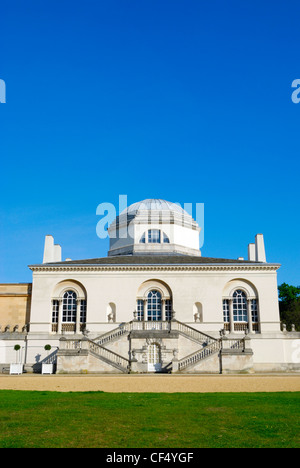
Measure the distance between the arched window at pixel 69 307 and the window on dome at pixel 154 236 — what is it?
1167 centimetres

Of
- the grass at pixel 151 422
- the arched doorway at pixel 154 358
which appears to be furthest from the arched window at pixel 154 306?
the grass at pixel 151 422

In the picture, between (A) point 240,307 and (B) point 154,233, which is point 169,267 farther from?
(B) point 154,233

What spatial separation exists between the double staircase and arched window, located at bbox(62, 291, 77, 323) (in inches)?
200

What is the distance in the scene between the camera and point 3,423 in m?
9.31

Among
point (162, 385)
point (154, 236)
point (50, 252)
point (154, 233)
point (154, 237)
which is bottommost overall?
point (162, 385)

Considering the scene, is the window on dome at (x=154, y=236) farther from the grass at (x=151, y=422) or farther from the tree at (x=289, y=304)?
the grass at (x=151, y=422)

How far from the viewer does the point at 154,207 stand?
168 ft

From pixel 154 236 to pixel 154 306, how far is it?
10.8m

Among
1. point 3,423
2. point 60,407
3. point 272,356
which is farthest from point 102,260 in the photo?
point 3,423

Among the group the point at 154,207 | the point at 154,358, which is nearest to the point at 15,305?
the point at 154,358

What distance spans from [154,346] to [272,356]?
10621 millimetres

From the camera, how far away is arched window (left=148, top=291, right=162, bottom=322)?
38.8 meters
